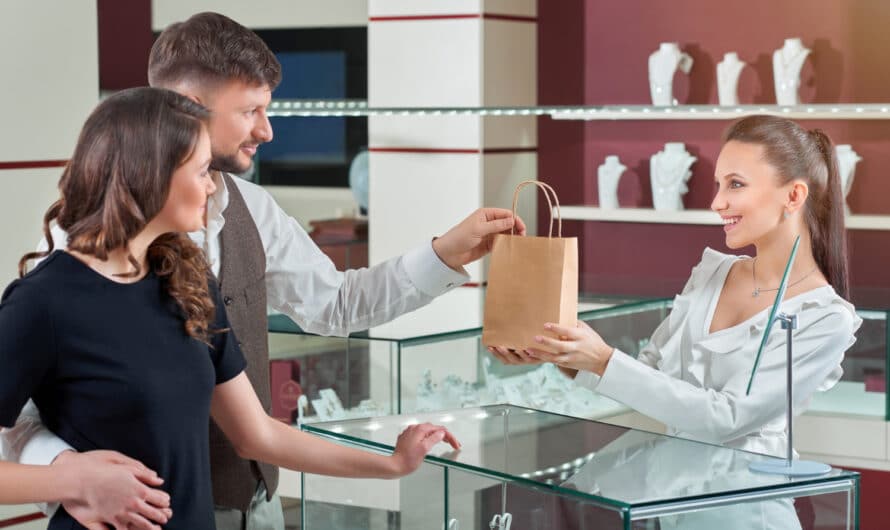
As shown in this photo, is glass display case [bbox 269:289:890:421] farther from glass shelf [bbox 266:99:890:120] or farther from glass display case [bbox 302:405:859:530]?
glass display case [bbox 302:405:859:530]

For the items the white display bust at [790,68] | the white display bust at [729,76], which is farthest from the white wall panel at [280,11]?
the white display bust at [790,68]

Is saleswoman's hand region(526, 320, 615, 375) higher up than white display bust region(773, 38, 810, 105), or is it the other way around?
white display bust region(773, 38, 810, 105)

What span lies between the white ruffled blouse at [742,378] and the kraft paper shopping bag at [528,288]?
0.14 m

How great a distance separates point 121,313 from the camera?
164 cm

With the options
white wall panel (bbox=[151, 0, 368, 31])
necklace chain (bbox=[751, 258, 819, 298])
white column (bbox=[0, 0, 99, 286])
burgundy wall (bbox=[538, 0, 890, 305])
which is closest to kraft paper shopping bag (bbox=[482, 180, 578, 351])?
necklace chain (bbox=[751, 258, 819, 298])

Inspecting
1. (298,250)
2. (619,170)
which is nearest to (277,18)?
(619,170)

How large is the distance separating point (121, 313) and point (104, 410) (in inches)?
4.8

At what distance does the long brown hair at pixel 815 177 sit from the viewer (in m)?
2.43

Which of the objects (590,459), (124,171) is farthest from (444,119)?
(124,171)

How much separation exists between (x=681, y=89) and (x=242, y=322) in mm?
4195

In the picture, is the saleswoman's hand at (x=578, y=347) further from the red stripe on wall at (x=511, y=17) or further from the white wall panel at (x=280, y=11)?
the white wall panel at (x=280, y=11)

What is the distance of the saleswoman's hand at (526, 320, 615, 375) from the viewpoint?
2.30 meters

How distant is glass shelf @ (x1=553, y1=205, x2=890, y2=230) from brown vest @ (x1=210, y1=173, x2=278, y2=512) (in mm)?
3574

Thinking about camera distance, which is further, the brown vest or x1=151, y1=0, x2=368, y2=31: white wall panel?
x1=151, y1=0, x2=368, y2=31: white wall panel
